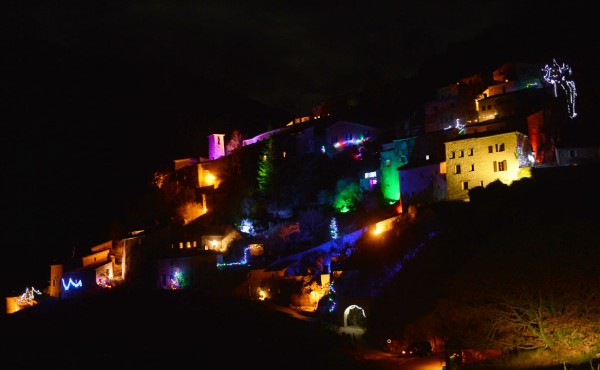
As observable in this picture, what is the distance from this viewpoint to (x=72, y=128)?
148875 mm

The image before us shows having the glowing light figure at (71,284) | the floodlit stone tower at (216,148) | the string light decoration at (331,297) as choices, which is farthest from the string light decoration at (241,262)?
the floodlit stone tower at (216,148)

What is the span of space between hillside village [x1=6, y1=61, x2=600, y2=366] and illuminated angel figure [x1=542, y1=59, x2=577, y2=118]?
0.16 meters

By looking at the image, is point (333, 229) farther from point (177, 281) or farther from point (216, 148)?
point (216, 148)

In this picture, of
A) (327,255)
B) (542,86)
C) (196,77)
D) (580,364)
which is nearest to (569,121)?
(542,86)

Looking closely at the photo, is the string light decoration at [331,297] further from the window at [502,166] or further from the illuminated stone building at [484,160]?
the window at [502,166]

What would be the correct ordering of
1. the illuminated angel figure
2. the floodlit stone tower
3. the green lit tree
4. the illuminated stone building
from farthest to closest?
the floodlit stone tower, the green lit tree, the illuminated angel figure, the illuminated stone building

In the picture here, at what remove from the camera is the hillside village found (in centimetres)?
3994

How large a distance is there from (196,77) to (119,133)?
5814 centimetres

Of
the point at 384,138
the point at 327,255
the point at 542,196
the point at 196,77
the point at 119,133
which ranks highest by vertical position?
the point at 196,77

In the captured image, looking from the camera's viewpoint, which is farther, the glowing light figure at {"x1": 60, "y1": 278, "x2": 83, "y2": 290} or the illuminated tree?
the illuminated tree

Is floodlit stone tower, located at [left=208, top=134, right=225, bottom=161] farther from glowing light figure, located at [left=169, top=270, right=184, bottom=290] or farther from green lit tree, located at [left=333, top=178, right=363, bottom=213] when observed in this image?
glowing light figure, located at [left=169, top=270, right=184, bottom=290]

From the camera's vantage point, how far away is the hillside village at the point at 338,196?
3994 centimetres

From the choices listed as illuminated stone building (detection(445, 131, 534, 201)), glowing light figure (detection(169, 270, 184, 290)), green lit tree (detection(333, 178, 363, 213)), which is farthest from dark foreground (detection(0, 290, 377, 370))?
illuminated stone building (detection(445, 131, 534, 201))

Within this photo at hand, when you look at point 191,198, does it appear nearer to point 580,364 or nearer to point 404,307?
point 404,307
